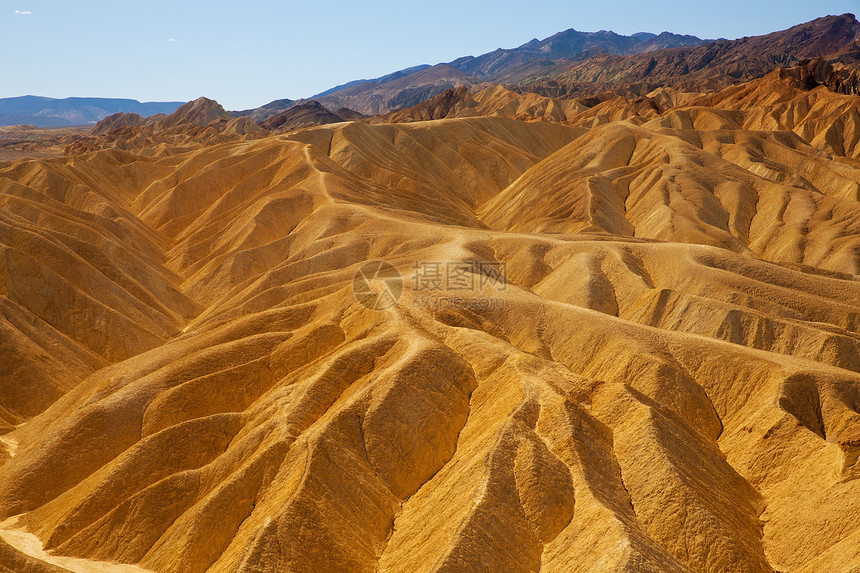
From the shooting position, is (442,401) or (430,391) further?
(430,391)

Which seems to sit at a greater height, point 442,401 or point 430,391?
point 430,391

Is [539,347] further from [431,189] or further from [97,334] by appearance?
[431,189]

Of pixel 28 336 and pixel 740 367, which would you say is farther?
pixel 28 336

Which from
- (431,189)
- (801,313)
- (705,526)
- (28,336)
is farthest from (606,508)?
(431,189)
